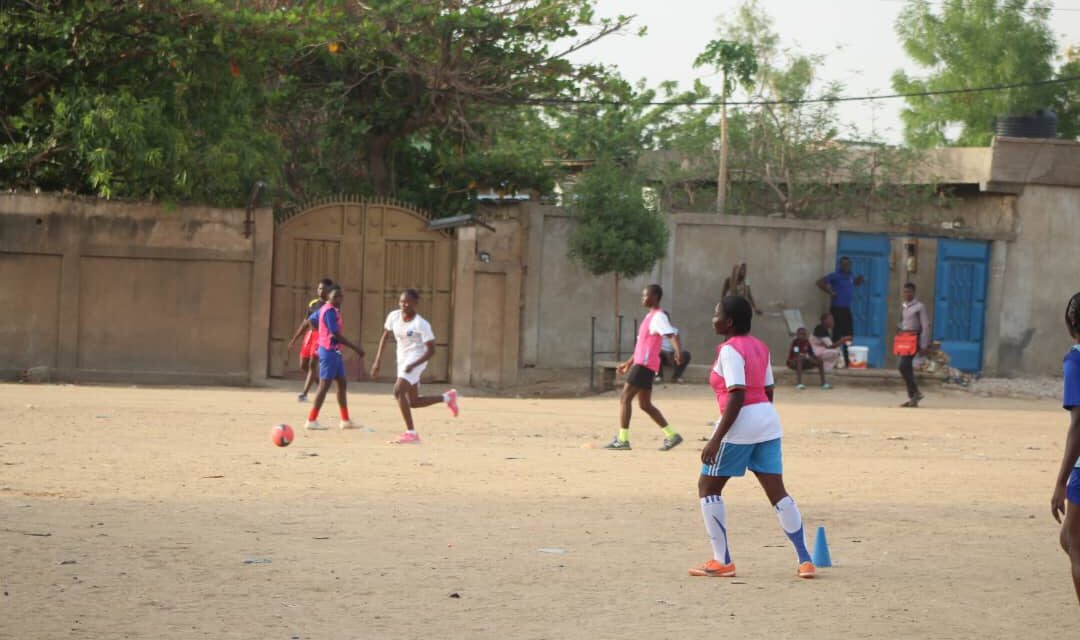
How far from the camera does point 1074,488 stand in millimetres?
5797

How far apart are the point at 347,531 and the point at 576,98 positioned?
17028 mm

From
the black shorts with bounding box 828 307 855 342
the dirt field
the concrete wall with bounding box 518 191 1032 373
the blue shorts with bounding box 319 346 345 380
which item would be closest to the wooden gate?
the concrete wall with bounding box 518 191 1032 373

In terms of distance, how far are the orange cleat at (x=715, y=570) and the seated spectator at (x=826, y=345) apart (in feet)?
51.1

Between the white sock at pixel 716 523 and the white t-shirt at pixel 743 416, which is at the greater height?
the white t-shirt at pixel 743 416

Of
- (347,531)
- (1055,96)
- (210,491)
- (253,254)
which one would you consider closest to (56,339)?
(253,254)

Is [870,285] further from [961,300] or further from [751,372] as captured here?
[751,372]

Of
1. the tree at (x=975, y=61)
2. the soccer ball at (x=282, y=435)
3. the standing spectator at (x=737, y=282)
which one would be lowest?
the soccer ball at (x=282, y=435)

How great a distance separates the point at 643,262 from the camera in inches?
862

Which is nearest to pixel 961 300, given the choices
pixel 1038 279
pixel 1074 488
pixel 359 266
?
pixel 1038 279

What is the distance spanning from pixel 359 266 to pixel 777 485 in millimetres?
15178

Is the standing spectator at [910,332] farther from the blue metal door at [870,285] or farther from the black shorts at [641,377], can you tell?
the black shorts at [641,377]

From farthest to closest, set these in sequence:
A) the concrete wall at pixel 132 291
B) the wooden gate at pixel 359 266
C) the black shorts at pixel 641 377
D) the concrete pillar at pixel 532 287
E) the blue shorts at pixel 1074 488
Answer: the concrete pillar at pixel 532 287, the wooden gate at pixel 359 266, the concrete wall at pixel 132 291, the black shorts at pixel 641 377, the blue shorts at pixel 1074 488

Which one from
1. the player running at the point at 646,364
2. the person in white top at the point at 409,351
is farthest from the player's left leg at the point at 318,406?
the player running at the point at 646,364

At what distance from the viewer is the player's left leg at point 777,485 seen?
731 cm
